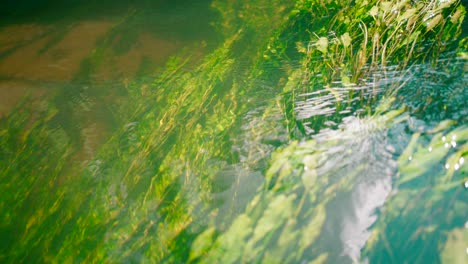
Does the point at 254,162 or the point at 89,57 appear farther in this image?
the point at 89,57

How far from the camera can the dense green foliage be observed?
4.10 ft

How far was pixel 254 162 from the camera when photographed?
156 cm

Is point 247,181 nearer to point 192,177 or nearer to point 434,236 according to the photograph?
point 192,177

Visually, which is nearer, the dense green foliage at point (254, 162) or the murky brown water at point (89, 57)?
the dense green foliage at point (254, 162)

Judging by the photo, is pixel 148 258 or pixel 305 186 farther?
pixel 305 186

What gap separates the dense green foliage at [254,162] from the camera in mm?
1249

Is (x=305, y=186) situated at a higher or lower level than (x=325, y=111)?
lower

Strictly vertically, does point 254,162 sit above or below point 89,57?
below

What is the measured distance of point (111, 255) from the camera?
1279mm

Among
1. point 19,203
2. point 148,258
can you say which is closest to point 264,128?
point 148,258

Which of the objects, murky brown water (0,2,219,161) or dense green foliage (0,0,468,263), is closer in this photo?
dense green foliage (0,0,468,263)

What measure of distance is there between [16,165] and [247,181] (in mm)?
1184

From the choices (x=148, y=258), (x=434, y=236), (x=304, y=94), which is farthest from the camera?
(x=304, y=94)

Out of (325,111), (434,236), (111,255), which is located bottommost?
(111,255)
